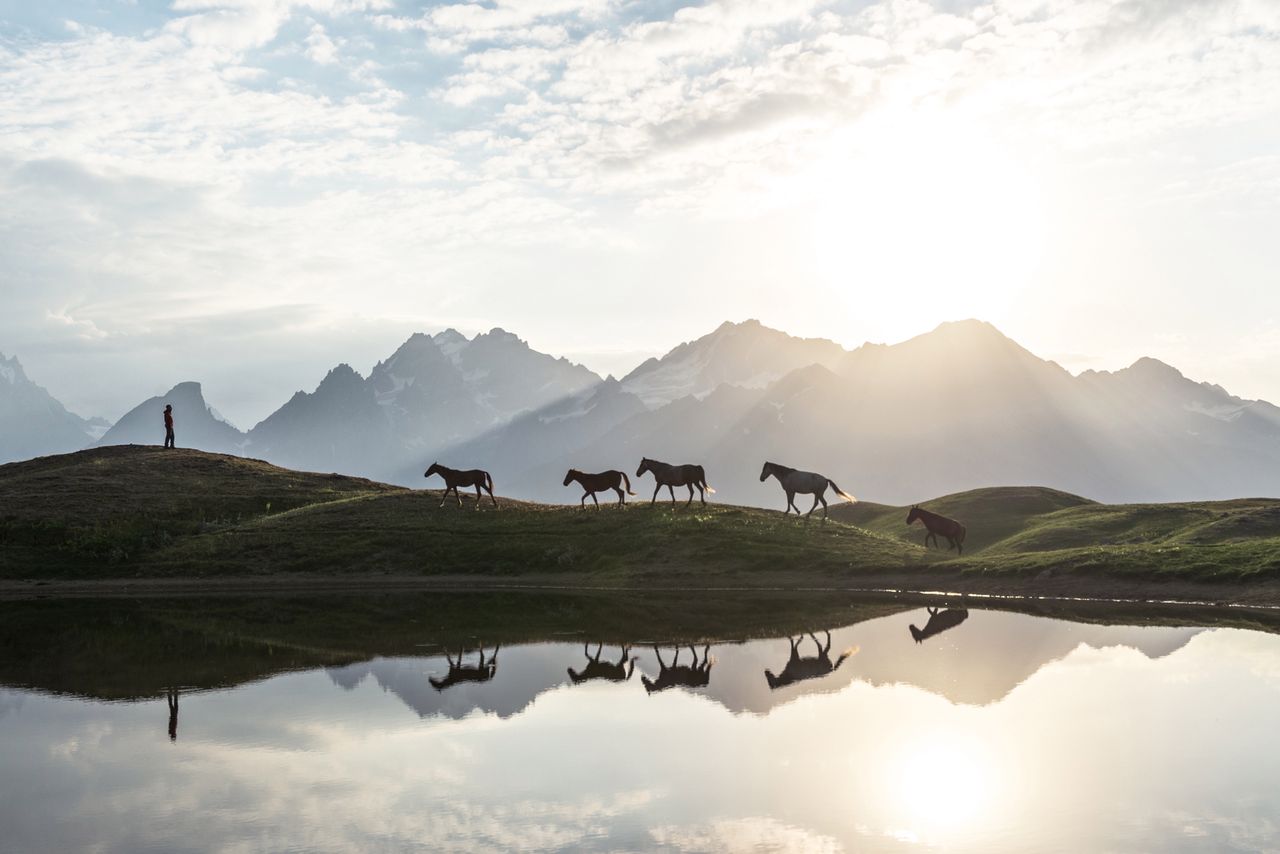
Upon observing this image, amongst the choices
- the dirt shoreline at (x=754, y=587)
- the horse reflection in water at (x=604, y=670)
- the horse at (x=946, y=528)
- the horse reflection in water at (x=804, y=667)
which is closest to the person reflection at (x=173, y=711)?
the horse reflection in water at (x=604, y=670)

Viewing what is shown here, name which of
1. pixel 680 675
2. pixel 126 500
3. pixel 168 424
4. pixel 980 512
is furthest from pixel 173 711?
pixel 980 512

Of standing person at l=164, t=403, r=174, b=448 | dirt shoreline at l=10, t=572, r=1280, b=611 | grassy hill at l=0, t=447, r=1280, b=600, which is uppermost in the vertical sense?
standing person at l=164, t=403, r=174, b=448

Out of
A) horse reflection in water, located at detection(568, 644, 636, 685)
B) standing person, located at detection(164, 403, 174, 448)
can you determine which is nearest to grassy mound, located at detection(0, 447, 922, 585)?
standing person, located at detection(164, 403, 174, 448)

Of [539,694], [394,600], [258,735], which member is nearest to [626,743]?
[539,694]

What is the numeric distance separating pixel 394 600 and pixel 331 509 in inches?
988

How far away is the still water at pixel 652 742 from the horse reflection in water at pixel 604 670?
0.17 m

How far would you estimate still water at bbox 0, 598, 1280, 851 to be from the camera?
1653 cm

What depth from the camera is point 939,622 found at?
4278 cm

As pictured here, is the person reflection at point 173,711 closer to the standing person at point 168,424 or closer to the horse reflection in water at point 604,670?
the horse reflection in water at point 604,670

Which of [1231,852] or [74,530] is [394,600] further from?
[1231,852]

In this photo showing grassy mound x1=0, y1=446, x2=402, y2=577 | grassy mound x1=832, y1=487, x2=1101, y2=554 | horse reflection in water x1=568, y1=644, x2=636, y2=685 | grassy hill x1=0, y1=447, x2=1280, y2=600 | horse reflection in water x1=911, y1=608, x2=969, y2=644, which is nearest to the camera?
horse reflection in water x1=568, y1=644, x2=636, y2=685

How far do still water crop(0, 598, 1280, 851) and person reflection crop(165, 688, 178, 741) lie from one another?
4.3 inches

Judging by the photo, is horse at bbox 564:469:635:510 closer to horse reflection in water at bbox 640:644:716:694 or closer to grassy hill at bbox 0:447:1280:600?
grassy hill at bbox 0:447:1280:600

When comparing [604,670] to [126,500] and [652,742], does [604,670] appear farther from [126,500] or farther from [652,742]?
[126,500]
